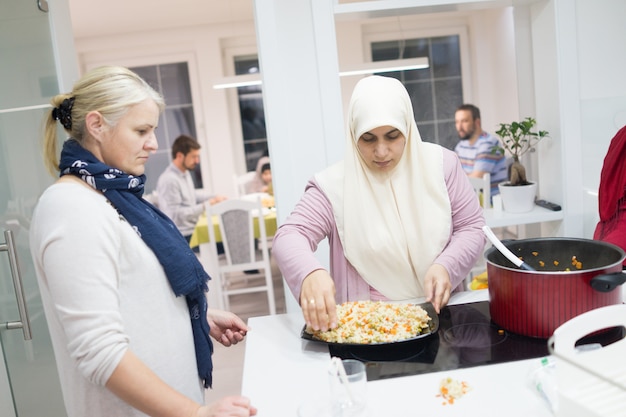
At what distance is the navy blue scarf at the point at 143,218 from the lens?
1091 mm

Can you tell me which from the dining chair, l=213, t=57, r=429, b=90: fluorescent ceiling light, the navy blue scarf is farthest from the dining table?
the navy blue scarf

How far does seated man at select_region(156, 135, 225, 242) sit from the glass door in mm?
2864

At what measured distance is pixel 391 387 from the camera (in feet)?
3.23

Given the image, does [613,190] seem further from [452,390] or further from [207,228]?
[207,228]

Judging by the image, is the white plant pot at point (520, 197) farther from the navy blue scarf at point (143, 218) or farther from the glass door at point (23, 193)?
the glass door at point (23, 193)

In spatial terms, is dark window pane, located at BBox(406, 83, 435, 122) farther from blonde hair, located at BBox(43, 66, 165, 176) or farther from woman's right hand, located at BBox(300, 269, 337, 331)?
blonde hair, located at BBox(43, 66, 165, 176)

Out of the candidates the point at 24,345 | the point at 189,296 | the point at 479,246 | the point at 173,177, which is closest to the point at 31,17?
the point at 24,345

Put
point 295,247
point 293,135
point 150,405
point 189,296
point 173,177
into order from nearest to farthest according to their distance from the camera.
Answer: point 150,405 < point 189,296 < point 295,247 < point 293,135 < point 173,177

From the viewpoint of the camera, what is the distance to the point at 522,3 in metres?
2.31

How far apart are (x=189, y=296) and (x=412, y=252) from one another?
1.97 feet

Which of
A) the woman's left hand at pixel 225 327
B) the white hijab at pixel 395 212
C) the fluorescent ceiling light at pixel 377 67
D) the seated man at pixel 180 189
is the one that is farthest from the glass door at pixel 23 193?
the seated man at pixel 180 189

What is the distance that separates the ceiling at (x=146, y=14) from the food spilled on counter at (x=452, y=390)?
4.60m

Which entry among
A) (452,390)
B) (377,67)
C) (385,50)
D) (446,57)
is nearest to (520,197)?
(452,390)

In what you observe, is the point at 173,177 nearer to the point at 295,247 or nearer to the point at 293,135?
the point at 293,135
